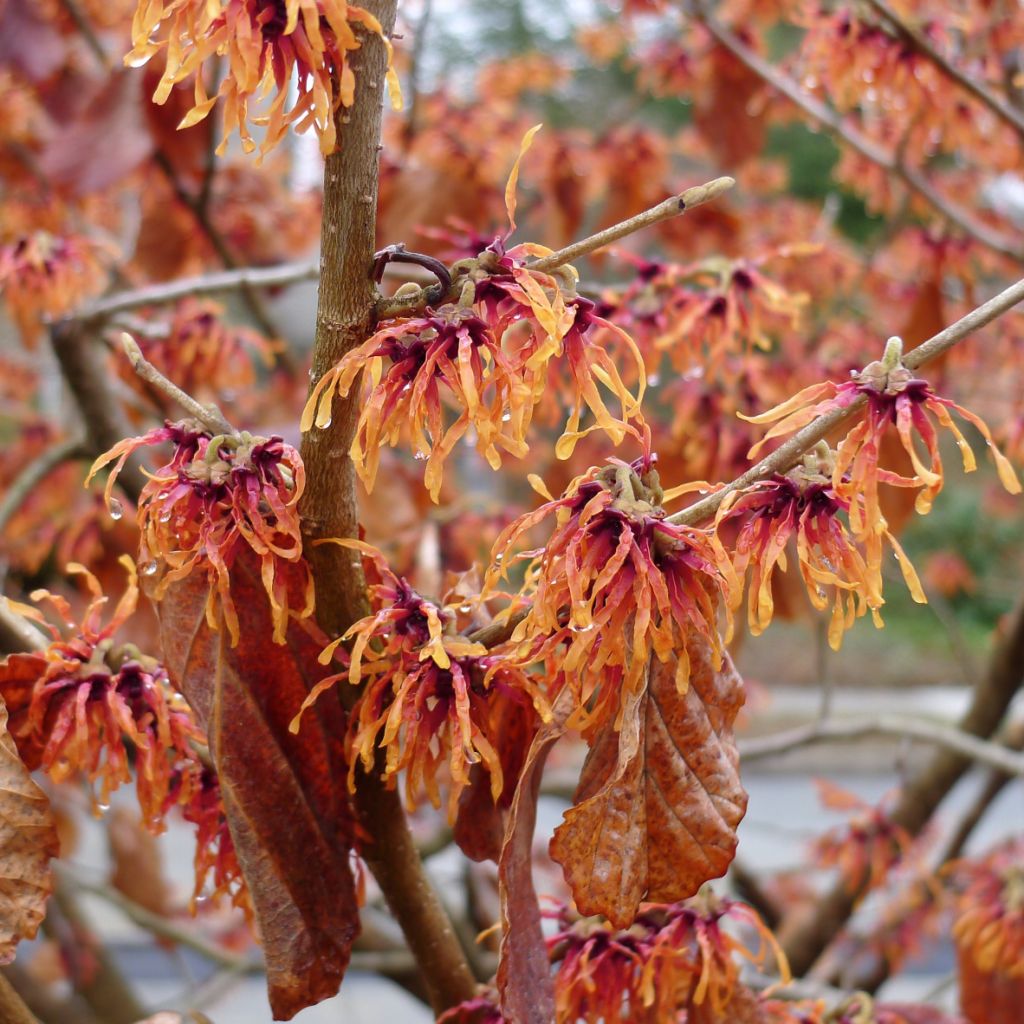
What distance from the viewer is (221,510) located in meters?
0.56

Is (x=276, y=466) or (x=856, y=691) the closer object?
(x=276, y=466)

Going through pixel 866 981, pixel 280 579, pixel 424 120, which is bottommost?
pixel 866 981

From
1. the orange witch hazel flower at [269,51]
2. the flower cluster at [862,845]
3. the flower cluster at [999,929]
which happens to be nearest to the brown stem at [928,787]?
the flower cluster at [862,845]

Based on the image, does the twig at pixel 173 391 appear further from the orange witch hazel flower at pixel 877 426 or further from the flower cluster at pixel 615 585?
the orange witch hazel flower at pixel 877 426

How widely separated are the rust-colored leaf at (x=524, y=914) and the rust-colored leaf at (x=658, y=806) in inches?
1.0

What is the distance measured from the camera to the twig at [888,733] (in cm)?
139

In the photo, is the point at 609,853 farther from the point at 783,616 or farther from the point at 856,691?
the point at 856,691

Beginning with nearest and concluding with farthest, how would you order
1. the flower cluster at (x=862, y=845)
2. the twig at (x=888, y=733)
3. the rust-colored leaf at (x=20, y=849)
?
the rust-colored leaf at (x=20, y=849), the twig at (x=888, y=733), the flower cluster at (x=862, y=845)

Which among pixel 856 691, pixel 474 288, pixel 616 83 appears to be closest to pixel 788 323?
pixel 474 288

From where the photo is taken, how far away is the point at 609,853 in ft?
1.77

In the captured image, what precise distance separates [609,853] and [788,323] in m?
1.23

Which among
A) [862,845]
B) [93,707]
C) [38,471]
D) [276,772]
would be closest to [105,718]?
[93,707]

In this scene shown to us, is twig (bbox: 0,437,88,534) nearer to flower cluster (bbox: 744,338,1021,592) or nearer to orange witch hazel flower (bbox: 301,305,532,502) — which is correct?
orange witch hazel flower (bbox: 301,305,532,502)

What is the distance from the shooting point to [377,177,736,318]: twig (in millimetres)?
500
